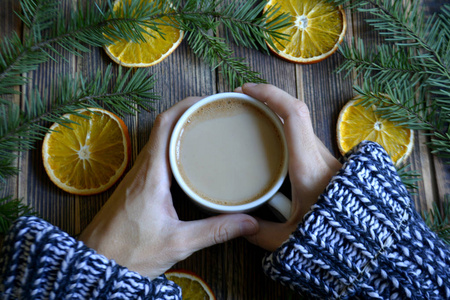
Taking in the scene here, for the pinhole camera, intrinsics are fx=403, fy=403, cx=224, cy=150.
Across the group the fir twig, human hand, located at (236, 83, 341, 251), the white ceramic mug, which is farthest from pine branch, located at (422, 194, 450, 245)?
the white ceramic mug

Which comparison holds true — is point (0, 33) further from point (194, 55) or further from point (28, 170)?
point (194, 55)

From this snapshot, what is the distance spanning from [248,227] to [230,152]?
176 mm

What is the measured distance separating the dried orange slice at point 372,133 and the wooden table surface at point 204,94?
0.03 metres

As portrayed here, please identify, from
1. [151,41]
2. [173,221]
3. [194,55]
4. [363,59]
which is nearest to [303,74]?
[363,59]

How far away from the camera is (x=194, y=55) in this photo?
1140 mm

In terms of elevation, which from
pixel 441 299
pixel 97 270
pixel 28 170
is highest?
pixel 28 170

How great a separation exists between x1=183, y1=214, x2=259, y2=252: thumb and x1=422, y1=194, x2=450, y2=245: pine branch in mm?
485

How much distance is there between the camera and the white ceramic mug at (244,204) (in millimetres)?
877

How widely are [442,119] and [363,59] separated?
263 mm

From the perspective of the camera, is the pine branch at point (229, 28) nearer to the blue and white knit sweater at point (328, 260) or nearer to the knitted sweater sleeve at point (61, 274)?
the blue and white knit sweater at point (328, 260)

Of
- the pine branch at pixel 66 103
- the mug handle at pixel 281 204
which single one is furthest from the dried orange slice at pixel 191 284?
the pine branch at pixel 66 103

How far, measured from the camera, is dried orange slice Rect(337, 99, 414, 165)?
110cm

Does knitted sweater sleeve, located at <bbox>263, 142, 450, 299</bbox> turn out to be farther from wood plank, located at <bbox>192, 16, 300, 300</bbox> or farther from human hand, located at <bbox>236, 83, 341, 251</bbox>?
wood plank, located at <bbox>192, 16, 300, 300</bbox>

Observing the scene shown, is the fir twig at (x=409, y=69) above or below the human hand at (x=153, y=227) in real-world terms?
above
